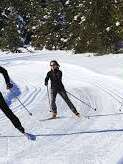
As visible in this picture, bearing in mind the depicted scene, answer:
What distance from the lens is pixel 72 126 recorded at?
41.2ft

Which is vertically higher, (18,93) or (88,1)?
(88,1)

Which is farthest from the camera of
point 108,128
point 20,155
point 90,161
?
point 108,128

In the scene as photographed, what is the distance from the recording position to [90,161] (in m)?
9.27

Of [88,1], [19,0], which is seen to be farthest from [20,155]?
[19,0]

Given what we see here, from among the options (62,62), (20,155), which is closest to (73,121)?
(20,155)

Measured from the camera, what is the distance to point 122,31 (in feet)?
99.3

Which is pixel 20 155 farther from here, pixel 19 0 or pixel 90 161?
pixel 19 0

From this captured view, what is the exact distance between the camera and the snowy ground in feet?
32.0

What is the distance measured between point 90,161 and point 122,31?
21680 millimetres

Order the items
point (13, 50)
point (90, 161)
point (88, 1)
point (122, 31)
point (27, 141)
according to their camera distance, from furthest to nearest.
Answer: point (13, 50), point (88, 1), point (122, 31), point (27, 141), point (90, 161)

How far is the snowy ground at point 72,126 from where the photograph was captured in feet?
32.0

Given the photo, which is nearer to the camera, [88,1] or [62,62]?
[62,62]

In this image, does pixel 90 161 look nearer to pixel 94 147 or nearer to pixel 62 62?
pixel 94 147

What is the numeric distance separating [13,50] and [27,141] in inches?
1297
